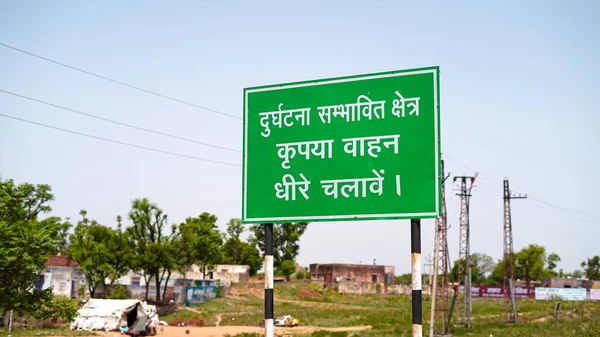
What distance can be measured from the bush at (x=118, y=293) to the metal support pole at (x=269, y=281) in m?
53.5

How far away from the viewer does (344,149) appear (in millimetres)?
11609

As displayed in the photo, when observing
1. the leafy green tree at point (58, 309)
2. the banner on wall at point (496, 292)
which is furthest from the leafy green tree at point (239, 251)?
the leafy green tree at point (58, 309)

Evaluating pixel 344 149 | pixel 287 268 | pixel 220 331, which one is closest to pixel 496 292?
pixel 287 268

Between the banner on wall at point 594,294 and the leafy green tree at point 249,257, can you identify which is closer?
the banner on wall at point 594,294

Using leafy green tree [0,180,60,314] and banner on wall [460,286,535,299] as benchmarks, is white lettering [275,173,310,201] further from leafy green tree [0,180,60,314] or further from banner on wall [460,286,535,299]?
banner on wall [460,286,535,299]

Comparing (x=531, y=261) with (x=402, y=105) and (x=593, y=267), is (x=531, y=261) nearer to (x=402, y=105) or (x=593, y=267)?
(x=593, y=267)

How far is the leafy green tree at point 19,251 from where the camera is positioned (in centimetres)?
2077

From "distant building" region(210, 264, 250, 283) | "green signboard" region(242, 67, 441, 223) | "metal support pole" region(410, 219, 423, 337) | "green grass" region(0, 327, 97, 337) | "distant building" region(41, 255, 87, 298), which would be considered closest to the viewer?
"metal support pole" region(410, 219, 423, 337)

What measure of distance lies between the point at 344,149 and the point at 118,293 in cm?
5632

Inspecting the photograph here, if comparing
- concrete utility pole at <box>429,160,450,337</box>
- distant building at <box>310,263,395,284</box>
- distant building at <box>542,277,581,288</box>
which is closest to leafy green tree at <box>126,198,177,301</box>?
concrete utility pole at <box>429,160,450,337</box>

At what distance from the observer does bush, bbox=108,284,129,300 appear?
204 ft

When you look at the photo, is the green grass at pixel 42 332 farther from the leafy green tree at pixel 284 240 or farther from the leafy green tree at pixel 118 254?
the leafy green tree at pixel 284 240

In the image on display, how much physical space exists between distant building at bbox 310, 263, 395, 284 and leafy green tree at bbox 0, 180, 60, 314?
81.6 metres

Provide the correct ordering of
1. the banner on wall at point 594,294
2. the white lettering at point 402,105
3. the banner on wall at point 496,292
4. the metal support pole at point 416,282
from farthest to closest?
the banner on wall at point 496,292 < the banner on wall at point 594,294 < the white lettering at point 402,105 < the metal support pole at point 416,282
